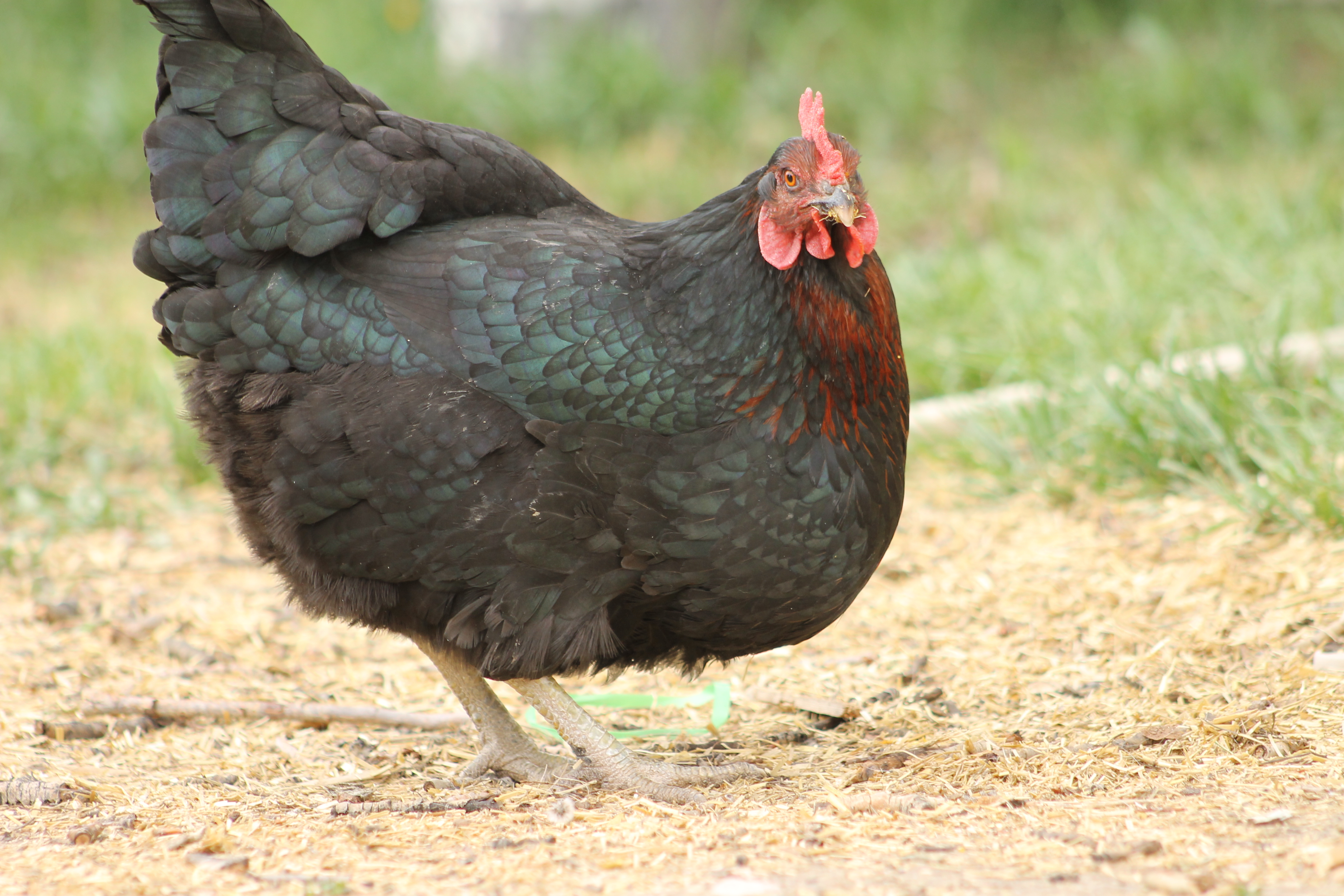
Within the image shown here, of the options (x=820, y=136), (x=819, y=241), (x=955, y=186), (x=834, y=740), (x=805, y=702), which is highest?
(x=955, y=186)

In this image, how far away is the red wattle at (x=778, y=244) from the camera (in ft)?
9.70

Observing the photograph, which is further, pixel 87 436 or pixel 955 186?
pixel 955 186

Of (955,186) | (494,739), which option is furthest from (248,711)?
(955,186)

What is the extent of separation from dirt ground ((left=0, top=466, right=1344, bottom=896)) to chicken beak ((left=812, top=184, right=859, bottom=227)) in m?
1.26

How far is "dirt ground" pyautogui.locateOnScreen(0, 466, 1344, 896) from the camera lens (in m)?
2.49

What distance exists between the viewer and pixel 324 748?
3.70 meters

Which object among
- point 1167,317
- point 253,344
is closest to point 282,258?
point 253,344

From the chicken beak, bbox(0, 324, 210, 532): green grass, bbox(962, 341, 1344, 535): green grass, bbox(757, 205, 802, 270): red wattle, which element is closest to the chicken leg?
bbox(757, 205, 802, 270): red wattle

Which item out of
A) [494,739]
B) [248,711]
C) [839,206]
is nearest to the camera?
[839,206]

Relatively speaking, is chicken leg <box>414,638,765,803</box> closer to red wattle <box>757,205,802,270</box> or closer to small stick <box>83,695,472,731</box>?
small stick <box>83,695,472,731</box>

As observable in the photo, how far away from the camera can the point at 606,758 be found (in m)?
3.29

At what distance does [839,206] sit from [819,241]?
0.39 feet

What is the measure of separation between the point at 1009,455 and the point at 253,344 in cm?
307

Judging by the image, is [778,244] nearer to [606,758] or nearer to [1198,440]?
[606,758]
